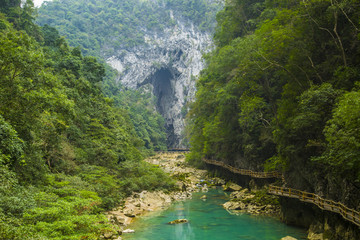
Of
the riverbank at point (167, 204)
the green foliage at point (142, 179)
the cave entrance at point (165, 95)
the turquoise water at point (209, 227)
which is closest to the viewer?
the turquoise water at point (209, 227)

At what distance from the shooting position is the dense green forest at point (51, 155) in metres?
7.10

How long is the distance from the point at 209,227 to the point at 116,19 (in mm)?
93474

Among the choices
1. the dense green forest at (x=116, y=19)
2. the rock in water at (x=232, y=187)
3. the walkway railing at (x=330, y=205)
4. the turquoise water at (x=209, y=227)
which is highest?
the dense green forest at (x=116, y=19)

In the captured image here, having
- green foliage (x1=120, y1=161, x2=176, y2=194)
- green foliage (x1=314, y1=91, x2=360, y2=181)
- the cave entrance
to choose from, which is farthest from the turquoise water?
the cave entrance

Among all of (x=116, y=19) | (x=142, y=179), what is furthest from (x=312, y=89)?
(x=116, y=19)

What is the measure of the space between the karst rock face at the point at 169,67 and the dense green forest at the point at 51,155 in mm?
52755

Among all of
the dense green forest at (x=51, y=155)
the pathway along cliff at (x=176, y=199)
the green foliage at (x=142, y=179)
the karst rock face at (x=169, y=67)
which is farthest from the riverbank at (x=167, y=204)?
the karst rock face at (x=169, y=67)

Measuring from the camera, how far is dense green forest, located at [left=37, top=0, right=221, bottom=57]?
273 feet

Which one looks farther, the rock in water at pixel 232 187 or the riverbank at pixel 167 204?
the rock in water at pixel 232 187

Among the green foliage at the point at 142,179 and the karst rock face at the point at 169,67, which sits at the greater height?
the karst rock face at the point at 169,67

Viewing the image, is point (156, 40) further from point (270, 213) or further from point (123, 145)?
point (270, 213)

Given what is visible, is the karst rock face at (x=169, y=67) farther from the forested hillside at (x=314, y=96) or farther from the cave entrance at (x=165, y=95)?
the forested hillside at (x=314, y=96)

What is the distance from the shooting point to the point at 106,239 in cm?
1073

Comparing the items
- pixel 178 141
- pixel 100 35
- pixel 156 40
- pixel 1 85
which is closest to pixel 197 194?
pixel 1 85
